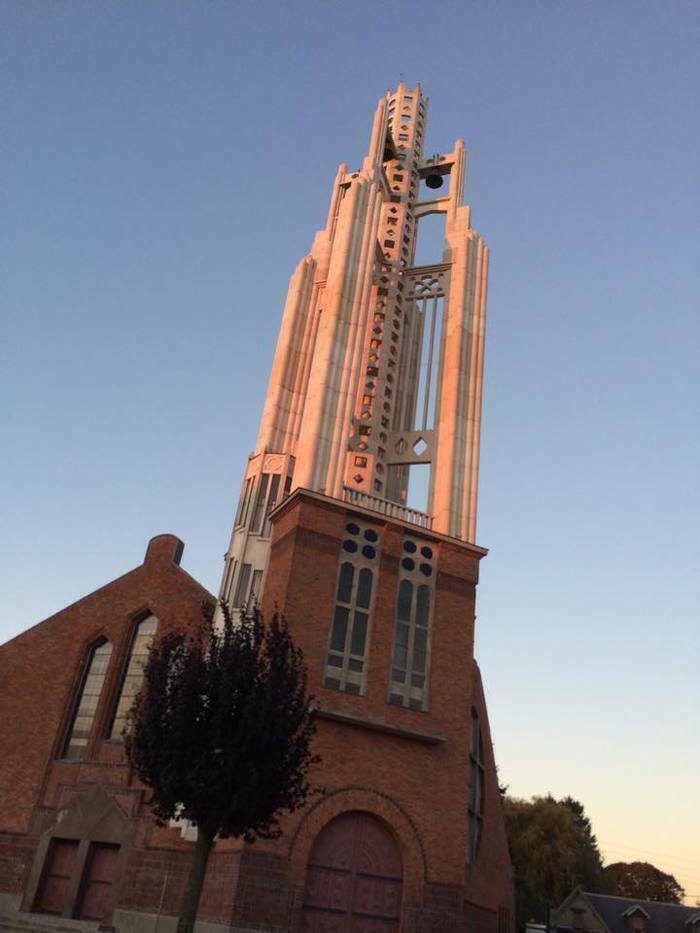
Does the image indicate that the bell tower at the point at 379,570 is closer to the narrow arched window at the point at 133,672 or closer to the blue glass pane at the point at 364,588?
the blue glass pane at the point at 364,588

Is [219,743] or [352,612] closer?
[219,743]

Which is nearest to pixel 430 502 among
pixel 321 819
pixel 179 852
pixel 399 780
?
pixel 399 780

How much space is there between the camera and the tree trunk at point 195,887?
53.7 ft

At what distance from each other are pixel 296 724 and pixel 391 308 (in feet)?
68.7

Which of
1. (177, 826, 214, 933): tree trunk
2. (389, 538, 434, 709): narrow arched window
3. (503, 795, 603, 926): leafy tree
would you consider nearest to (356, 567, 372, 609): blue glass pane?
(389, 538, 434, 709): narrow arched window

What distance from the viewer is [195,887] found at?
16.8 metres

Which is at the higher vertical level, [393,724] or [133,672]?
[133,672]

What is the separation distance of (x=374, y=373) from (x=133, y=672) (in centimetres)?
1479

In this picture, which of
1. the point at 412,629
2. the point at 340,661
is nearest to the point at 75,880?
the point at 340,661

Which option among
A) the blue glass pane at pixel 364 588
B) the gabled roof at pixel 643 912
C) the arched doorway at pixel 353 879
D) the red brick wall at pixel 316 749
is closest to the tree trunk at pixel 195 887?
the red brick wall at pixel 316 749

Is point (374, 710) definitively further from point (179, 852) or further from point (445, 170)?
point (445, 170)

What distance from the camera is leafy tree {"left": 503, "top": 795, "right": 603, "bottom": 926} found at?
2053 inches

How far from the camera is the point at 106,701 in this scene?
2878 centimetres

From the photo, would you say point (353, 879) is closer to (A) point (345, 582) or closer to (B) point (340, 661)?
(B) point (340, 661)
